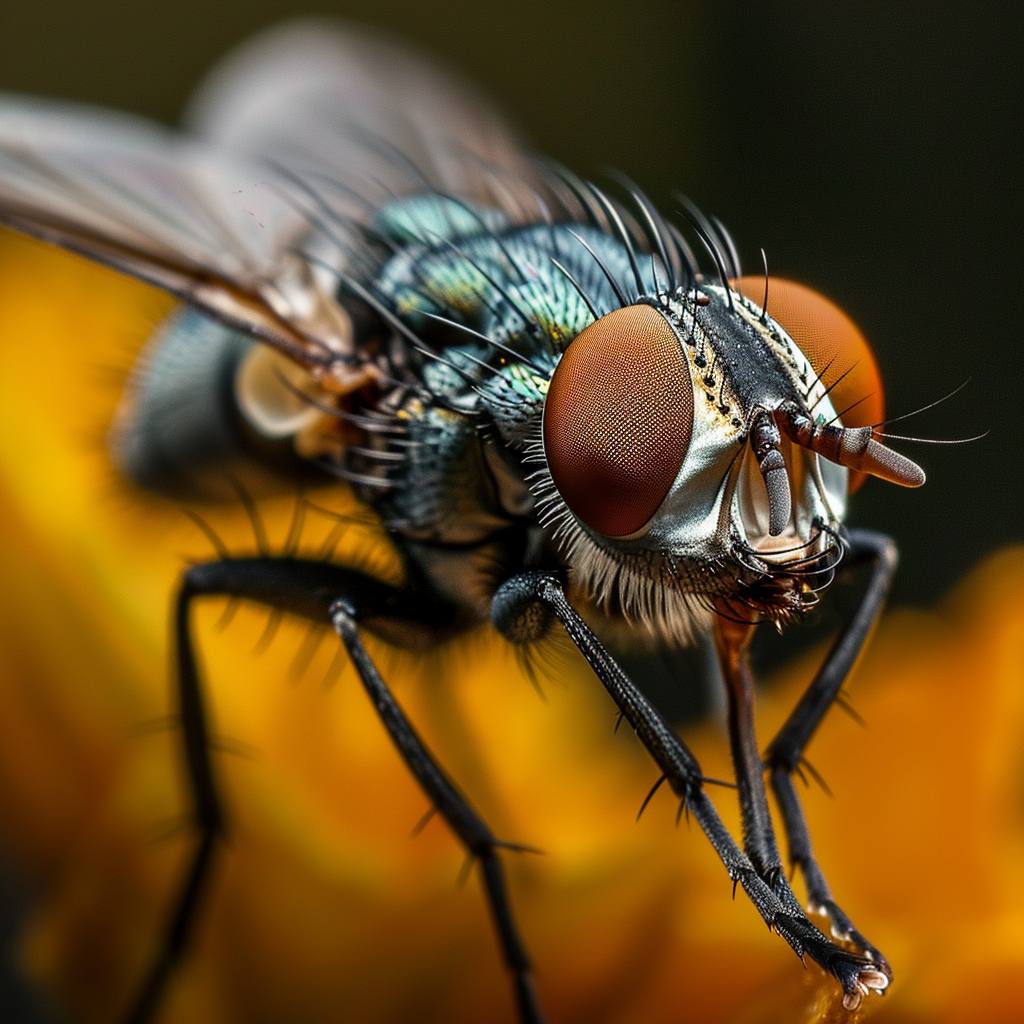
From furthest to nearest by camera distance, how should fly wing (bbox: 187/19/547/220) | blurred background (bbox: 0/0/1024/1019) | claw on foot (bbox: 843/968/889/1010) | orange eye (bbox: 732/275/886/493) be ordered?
fly wing (bbox: 187/19/547/220), blurred background (bbox: 0/0/1024/1019), orange eye (bbox: 732/275/886/493), claw on foot (bbox: 843/968/889/1010)

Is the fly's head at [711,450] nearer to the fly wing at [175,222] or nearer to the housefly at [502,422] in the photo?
the housefly at [502,422]

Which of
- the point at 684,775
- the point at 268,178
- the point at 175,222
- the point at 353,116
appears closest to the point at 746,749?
the point at 684,775

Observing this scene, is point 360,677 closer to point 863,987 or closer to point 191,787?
point 191,787

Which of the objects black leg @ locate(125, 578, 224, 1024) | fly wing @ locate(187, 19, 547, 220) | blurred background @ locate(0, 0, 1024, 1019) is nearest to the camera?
black leg @ locate(125, 578, 224, 1024)

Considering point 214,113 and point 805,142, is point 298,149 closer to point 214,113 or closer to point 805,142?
point 214,113

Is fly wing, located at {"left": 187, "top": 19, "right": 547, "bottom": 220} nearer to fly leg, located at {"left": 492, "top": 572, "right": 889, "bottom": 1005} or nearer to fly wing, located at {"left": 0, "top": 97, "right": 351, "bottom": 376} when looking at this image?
fly wing, located at {"left": 0, "top": 97, "right": 351, "bottom": 376}

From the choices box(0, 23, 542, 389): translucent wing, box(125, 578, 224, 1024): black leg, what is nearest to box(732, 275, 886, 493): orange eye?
box(0, 23, 542, 389): translucent wing
